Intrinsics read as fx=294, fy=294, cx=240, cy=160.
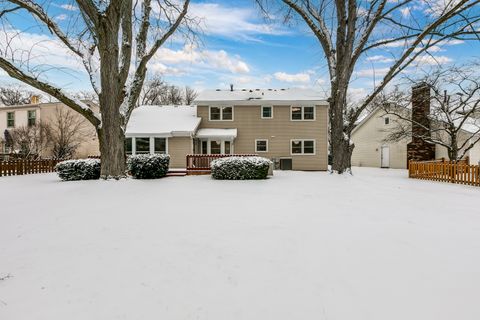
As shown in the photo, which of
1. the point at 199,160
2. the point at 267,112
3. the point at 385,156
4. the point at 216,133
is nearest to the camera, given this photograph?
the point at 199,160

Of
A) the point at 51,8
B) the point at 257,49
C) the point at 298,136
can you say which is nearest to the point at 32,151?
the point at 51,8

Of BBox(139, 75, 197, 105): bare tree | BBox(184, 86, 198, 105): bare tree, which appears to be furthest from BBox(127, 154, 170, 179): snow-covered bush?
BBox(184, 86, 198, 105): bare tree

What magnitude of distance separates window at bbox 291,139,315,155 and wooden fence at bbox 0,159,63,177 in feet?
56.2

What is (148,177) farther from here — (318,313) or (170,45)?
(318,313)

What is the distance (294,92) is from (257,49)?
8161 mm

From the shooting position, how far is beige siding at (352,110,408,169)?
28.7 meters

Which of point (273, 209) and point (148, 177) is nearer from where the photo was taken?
point (273, 209)

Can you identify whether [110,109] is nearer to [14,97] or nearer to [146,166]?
[146,166]

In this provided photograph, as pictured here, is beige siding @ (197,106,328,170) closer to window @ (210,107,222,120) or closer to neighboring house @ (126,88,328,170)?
neighboring house @ (126,88,328,170)

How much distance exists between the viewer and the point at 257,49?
18.0m

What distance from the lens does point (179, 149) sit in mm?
22203

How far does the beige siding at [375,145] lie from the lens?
28.7m

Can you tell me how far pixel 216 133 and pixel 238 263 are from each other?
19874 millimetres

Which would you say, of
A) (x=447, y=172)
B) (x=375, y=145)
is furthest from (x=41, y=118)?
(x=375, y=145)
